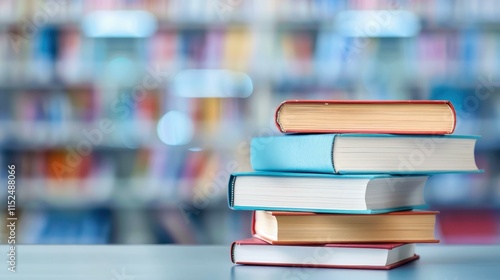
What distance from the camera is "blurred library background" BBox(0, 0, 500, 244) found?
9.34ft

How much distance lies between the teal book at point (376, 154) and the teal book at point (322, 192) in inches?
0.5

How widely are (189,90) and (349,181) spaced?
7.20ft

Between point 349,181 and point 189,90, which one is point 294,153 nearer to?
point 349,181

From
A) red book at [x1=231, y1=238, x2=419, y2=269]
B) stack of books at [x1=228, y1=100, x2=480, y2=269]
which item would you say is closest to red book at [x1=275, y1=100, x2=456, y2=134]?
stack of books at [x1=228, y1=100, x2=480, y2=269]

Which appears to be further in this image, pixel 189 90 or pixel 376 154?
pixel 189 90

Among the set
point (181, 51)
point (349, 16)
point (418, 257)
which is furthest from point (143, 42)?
point (418, 257)

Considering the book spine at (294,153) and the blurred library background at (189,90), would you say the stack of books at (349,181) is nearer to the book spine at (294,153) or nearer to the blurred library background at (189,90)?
the book spine at (294,153)

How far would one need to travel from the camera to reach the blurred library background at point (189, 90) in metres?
2.85

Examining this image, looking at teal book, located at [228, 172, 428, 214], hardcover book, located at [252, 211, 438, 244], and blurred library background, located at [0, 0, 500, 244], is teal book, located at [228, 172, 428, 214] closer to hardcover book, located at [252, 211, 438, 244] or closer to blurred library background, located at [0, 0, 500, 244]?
hardcover book, located at [252, 211, 438, 244]

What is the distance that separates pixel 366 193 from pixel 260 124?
2.11 meters

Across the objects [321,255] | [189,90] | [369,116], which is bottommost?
[321,255]

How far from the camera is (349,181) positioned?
73 centimetres

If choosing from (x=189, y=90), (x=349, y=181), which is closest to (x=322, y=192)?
(x=349, y=181)

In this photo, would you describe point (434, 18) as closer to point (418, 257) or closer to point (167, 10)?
point (167, 10)
